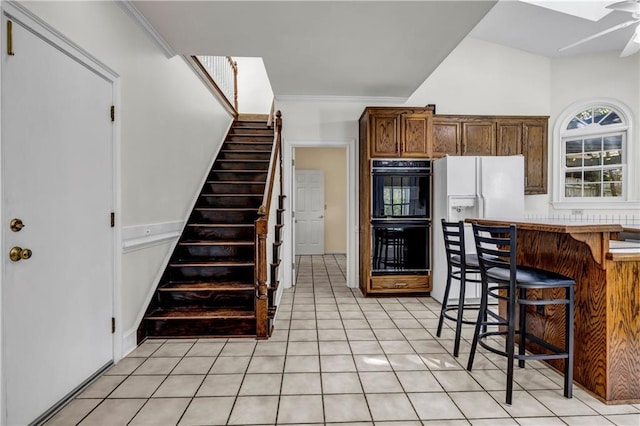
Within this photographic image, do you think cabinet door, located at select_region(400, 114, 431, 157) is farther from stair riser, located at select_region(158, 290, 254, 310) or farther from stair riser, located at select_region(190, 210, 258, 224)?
stair riser, located at select_region(158, 290, 254, 310)

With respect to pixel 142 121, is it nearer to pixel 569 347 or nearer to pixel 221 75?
pixel 221 75

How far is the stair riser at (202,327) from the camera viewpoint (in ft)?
9.59

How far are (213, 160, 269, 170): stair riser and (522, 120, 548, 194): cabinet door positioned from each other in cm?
377

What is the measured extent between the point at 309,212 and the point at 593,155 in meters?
5.35

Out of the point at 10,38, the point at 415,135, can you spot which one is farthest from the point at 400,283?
the point at 10,38

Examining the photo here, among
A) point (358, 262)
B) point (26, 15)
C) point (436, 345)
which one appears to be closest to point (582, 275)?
point (436, 345)

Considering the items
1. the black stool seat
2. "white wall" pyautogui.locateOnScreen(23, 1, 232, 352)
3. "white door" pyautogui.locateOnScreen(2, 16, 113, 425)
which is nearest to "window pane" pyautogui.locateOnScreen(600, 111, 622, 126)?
the black stool seat

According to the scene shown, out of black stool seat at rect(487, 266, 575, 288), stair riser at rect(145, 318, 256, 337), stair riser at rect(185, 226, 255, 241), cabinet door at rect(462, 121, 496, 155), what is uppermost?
cabinet door at rect(462, 121, 496, 155)

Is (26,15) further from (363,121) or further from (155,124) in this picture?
Answer: (363,121)

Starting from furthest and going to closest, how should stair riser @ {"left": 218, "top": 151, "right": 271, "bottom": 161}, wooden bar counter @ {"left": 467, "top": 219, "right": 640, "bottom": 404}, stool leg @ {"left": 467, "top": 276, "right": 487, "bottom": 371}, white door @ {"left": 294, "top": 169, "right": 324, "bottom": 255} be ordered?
white door @ {"left": 294, "top": 169, "right": 324, "bottom": 255}, stair riser @ {"left": 218, "top": 151, "right": 271, "bottom": 161}, stool leg @ {"left": 467, "top": 276, "right": 487, "bottom": 371}, wooden bar counter @ {"left": 467, "top": 219, "right": 640, "bottom": 404}

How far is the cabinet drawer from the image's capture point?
13.9ft

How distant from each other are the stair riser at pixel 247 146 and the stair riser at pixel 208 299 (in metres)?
2.85

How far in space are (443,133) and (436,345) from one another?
3.01 m

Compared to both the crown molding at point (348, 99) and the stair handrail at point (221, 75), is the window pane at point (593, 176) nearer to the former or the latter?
the crown molding at point (348, 99)
